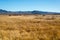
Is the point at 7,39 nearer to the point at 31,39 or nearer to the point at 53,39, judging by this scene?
the point at 31,39

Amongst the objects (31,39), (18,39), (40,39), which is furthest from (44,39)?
Result: (18,39)

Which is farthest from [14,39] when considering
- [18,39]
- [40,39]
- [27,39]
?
[40,39]

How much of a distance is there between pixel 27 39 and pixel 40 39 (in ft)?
3.86

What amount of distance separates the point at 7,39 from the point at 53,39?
3.94 m

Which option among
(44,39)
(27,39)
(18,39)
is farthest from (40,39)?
(18,39)

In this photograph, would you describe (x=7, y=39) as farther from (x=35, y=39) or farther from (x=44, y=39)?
(x=44, y=39)

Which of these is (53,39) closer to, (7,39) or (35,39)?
(35,39)

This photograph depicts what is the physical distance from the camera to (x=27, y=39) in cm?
1240

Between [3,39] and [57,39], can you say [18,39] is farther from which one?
[57,39]

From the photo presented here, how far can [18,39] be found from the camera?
473 inches

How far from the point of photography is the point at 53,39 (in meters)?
11.7

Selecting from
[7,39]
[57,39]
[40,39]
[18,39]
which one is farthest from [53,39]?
[7,39]

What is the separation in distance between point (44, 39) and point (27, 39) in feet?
5.01

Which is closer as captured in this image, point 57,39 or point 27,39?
point 57,39
